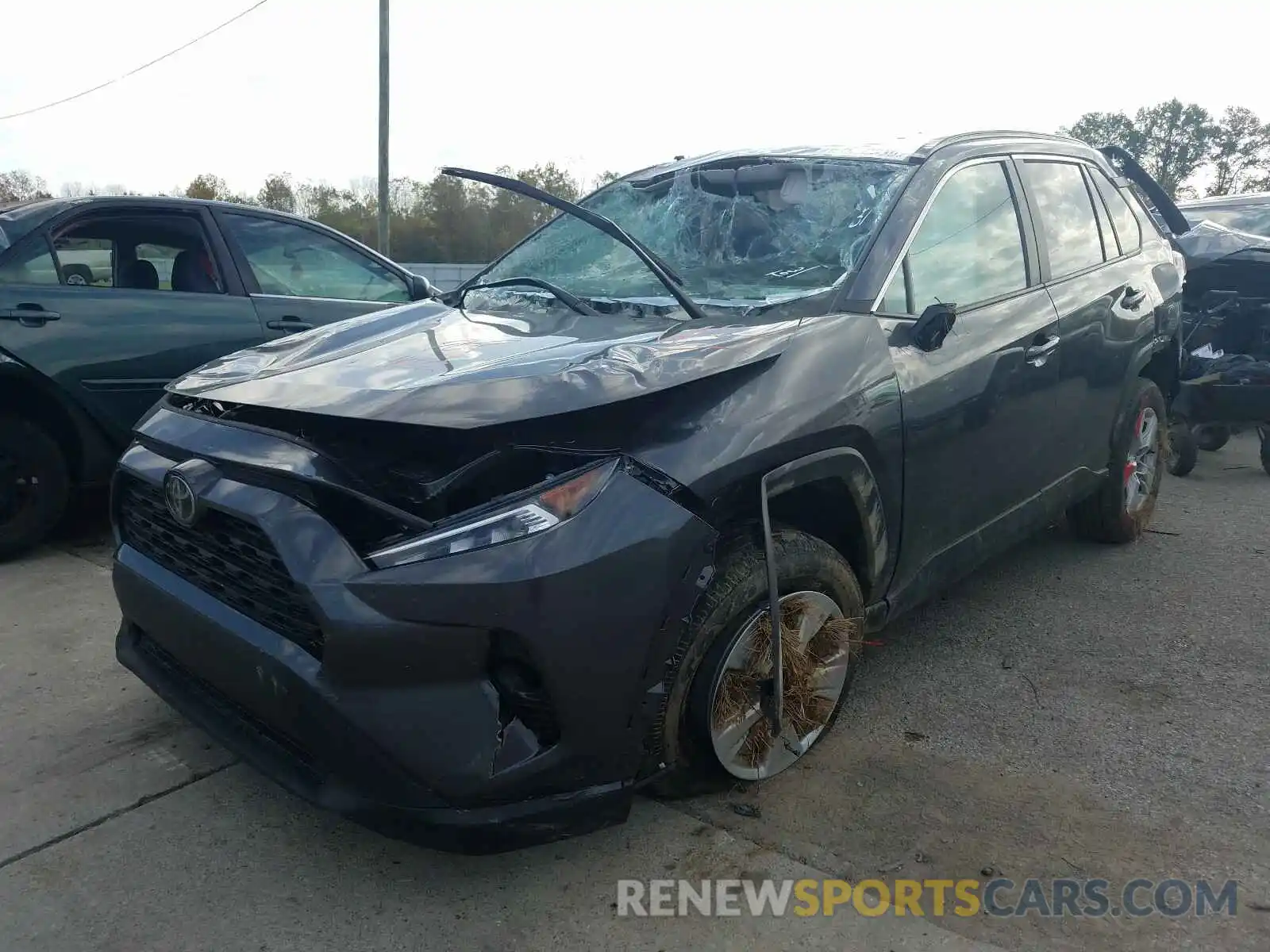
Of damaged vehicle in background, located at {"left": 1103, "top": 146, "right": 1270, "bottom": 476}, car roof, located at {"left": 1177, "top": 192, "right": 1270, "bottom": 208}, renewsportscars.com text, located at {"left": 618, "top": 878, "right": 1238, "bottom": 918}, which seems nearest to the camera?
renewsportscars.com text, located at {"left": 618, "top": 878, "right": 1238, "bottom": 918}

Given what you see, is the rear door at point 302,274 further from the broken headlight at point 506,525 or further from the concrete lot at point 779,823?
the broken headlight at point 506,525

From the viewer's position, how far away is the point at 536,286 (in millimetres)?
3393

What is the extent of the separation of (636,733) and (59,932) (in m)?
1.34

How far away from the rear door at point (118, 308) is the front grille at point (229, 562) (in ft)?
6.99

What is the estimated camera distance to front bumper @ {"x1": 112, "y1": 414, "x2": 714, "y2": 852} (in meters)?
1.98

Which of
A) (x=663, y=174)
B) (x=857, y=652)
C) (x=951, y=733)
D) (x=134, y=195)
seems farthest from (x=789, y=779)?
(x=134, y=195)

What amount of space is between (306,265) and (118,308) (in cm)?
106

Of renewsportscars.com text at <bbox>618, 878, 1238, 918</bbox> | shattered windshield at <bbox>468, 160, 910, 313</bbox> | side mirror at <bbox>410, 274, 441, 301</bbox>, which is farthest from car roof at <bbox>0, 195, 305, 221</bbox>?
renewsportscars.com text at <bbox>618, 878, 1238, 918</bbox>

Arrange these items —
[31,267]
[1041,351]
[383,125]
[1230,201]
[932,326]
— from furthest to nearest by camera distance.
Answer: [383,125], [1230,201], [31,267], [1041,351], [932,326]

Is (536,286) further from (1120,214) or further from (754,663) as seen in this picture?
(1120,214)

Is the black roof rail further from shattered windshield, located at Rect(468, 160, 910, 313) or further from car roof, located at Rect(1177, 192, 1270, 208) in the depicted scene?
car roof, located at Rect(1177, 192, 1270, 208)

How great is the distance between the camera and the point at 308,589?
2.02m

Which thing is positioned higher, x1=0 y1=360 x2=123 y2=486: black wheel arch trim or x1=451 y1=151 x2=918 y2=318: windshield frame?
x1=451 y1=151 x2=918 y2=318: windshield frame

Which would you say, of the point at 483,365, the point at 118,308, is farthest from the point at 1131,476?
the point at 118,308
